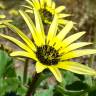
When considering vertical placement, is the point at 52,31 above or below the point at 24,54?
above

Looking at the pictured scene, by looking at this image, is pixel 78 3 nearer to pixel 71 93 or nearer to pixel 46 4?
pixel 46 4

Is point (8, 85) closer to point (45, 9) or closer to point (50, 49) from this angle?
point (50, 49)

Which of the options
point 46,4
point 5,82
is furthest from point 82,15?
point 5,82

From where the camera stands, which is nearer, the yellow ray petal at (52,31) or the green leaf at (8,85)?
the green leaf at (8,85)

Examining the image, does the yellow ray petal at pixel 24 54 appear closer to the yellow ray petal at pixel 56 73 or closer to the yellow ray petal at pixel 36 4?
the yellow ray petal at pixel 56 73

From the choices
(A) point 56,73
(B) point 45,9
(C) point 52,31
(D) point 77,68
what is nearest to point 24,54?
(A) point 56,73

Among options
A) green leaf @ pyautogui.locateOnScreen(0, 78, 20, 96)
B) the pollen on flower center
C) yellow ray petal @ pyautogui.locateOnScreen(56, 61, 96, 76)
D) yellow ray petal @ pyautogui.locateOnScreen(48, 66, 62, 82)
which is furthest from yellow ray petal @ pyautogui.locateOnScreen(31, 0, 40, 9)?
yellow ray petal @ pyautogui.locateOnScreen(48, 66, 62, 82)

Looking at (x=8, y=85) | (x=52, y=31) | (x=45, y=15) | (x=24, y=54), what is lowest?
(x=8, y=85)

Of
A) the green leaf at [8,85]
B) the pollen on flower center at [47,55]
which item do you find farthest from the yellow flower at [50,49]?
the green leaf at [8,85]
